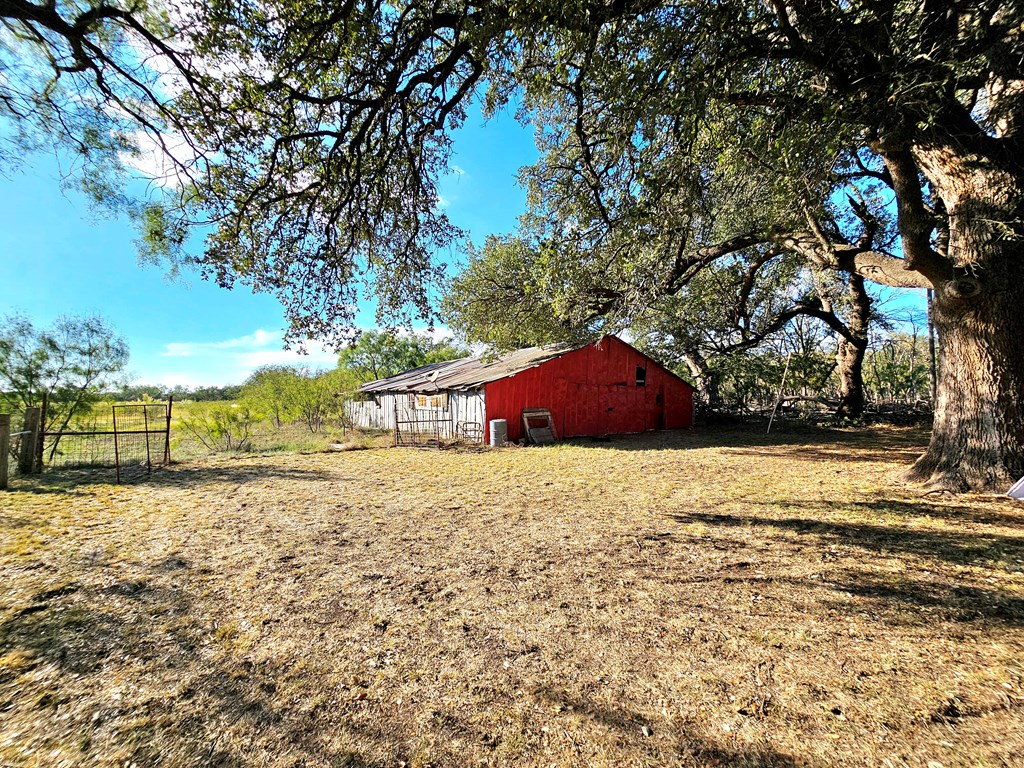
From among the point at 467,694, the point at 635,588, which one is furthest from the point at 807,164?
the point at 467,694

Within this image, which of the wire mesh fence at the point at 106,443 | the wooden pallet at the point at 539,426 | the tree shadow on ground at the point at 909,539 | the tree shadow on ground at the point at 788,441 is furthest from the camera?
the wooden pallet at the point at 539,426

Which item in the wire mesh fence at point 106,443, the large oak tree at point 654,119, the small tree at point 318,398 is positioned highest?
the large oak tree at point 654,119

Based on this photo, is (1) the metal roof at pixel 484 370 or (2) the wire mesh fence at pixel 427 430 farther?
(1) the metal roof at pixel 484 370

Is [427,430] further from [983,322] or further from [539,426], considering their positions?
[983,322]

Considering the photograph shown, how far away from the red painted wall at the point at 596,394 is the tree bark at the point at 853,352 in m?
6.84

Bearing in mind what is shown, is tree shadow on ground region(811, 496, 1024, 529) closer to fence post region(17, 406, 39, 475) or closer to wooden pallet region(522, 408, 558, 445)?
wooden pallet region(522, 408, 558, 445)

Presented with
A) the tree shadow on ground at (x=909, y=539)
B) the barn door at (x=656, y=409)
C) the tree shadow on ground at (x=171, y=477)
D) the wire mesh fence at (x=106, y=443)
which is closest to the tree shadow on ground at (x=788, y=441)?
the barn door at (x=656, y=409)

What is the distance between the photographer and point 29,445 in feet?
30.1

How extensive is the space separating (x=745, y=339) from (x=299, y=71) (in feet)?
68.9

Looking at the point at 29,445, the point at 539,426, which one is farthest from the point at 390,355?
the point at 29,445

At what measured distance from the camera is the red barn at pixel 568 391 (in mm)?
16672

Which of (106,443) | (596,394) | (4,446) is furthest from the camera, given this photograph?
(596,394)

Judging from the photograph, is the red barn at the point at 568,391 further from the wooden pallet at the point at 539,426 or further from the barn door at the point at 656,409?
the wooden pallet at the point at 539,426

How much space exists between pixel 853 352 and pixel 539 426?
46.5 ft
